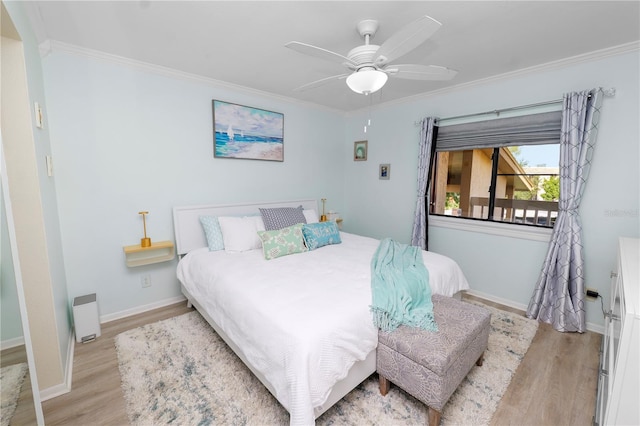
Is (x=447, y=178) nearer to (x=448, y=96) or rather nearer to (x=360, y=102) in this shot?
(x=448, y=96)

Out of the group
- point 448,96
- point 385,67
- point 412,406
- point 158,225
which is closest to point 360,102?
point 448,96

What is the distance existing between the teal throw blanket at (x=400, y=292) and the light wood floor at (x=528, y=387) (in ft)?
2.25

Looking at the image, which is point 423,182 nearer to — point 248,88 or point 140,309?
point 248,88

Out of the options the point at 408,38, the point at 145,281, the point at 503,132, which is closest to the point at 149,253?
the point at 145,281

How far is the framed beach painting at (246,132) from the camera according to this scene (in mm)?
3125

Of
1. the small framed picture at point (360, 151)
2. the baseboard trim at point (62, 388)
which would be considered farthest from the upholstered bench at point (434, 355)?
the small framed picture at point (360, 151)

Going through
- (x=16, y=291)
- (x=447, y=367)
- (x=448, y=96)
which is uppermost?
(x=448, y=96)

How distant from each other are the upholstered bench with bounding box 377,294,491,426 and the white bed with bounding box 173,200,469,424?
0.38ft

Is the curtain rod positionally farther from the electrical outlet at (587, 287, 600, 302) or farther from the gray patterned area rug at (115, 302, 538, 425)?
the gray patterned area rug at (115, 302, 538, 425)

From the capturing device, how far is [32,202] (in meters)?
1.61

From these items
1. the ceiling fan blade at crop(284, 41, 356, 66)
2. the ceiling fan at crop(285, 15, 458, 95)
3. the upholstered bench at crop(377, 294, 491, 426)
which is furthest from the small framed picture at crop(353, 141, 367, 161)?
the upholstered bench at crop(377, 294, 491, 426)

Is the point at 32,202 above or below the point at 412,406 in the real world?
above

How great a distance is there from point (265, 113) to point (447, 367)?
318cm

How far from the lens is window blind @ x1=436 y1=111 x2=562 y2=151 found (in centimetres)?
262
